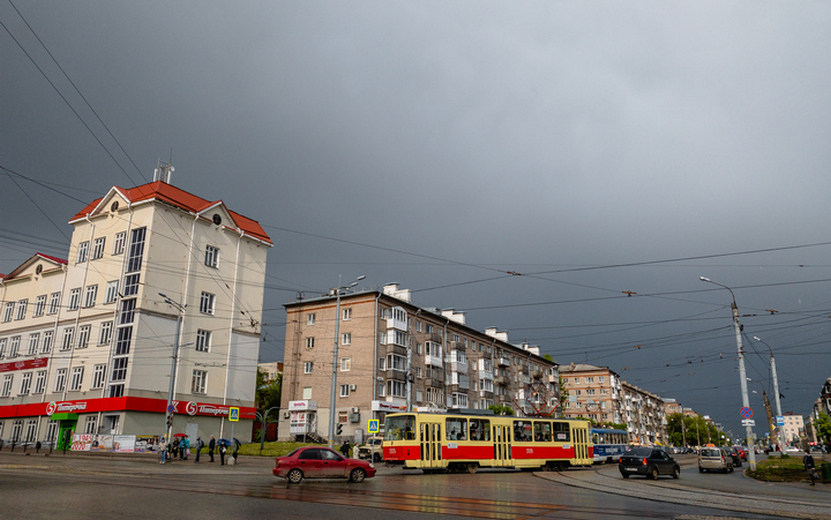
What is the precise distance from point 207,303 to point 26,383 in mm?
18390

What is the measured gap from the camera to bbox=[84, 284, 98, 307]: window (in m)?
49.3

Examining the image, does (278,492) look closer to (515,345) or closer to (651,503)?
(651,503)

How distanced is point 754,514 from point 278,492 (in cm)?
1202

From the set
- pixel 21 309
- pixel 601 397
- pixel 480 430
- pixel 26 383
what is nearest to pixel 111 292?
pixel 26 383

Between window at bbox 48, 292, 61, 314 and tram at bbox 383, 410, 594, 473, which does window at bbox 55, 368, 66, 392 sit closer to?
window at bbox 48, 292, 61, 314

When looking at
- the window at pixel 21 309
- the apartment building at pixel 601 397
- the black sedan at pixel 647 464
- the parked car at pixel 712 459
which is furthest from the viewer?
the apartment building at pixel 601 397

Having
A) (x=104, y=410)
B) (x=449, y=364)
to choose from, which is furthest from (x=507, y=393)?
(x=104, y=410)

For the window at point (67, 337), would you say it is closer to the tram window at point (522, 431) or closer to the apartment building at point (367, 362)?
the apartment building at point (367, 362)

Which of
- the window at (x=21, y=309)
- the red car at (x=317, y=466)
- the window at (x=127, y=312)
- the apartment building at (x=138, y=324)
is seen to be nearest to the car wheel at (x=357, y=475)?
the red car at (x=317, y=466)

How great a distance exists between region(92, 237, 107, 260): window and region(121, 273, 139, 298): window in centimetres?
541

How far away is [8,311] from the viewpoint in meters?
59.2

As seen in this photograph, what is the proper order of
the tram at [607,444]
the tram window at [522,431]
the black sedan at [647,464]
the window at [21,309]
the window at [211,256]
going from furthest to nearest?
the window at [21,309] → the window at [211,256] → the tram at [607,444] → the tram window at [522,431] → the black sedan at [647,464]

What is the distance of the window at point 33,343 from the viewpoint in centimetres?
5350

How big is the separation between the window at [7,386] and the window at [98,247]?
1522 cm
